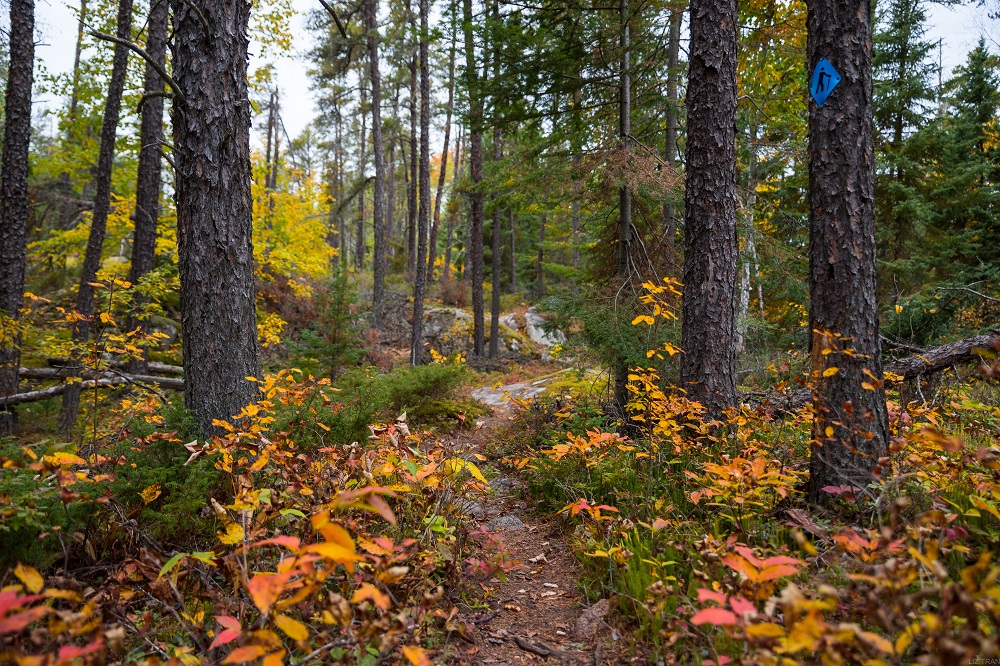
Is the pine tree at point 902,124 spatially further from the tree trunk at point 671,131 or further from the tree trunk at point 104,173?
the tree trunk at point 104,173

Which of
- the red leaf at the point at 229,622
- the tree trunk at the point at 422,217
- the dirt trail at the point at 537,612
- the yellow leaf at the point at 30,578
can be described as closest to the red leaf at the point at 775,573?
the dirt trail at the point at 537,612

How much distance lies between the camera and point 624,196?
21.6ft

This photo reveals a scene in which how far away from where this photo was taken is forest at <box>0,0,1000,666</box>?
182 cm

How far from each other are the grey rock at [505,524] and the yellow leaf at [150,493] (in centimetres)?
253

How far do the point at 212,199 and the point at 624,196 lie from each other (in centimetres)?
496

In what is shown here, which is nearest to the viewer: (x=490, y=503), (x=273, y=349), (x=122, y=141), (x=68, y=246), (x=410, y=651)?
(x=410, y=651)

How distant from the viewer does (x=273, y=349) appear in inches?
535

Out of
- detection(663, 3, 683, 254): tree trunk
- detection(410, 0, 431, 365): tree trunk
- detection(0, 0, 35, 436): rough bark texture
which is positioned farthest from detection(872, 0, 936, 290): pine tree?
detection(0, 0, 35, 436): rough bark texture

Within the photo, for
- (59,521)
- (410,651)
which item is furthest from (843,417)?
(59,521)

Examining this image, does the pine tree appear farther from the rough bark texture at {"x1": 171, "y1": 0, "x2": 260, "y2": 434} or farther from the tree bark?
the rough bark texture at {"x1": 171, "y1": 0, "x2": 260, "y2": 434}

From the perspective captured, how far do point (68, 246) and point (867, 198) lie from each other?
1332cm

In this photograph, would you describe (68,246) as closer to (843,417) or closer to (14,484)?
(14,484)

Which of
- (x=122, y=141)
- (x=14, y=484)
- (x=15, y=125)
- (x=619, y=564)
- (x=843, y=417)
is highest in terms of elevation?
(x=122, y=141)

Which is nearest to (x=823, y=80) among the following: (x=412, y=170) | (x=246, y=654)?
(x=246, y=654)
